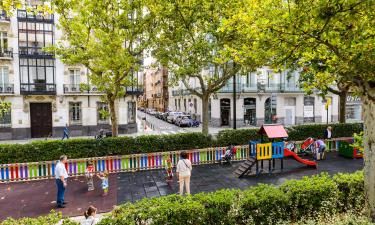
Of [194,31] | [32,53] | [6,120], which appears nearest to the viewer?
[194,31]

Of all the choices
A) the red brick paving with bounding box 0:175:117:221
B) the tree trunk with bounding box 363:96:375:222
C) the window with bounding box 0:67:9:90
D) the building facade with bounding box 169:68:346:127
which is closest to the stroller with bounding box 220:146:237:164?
the red brick paving with bounding box 0:175:117:221

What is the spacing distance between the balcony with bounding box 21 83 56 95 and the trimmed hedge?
25755 millimetres

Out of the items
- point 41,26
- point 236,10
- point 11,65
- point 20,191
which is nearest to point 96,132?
point 11,65

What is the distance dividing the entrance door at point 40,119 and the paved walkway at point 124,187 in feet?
58.3

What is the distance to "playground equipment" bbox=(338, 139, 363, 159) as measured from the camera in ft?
54.0

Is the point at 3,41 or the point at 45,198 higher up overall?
the point at 3,41

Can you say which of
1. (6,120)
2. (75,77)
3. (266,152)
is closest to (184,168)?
(266,152)

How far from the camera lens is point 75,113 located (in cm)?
2981

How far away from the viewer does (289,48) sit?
7395 mm

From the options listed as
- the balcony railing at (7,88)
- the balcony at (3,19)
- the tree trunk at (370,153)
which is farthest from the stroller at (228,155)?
the balcony at (3,19)

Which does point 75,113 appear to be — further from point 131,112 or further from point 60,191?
point 60,191

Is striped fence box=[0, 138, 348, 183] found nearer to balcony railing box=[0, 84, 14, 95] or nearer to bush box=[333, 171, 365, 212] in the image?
bush box=[333, 171, 365, 212]

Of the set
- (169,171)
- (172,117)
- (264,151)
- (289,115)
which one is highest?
(289,115)

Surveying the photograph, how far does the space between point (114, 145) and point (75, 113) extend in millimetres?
16888
